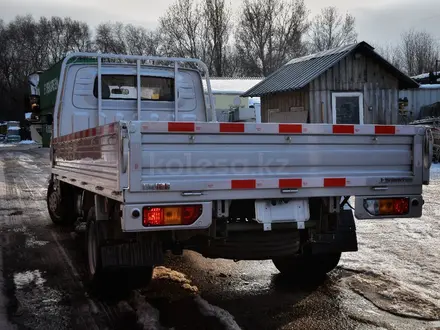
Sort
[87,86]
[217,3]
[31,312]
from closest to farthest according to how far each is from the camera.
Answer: [31,312] < [87,86] < [217,3]

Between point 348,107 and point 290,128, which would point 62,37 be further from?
point 290,128

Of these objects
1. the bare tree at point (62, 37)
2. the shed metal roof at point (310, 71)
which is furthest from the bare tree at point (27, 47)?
the shed metal roof at point (310, 71)

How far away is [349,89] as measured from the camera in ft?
62.0

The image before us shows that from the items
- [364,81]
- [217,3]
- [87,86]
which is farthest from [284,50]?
[87,86]

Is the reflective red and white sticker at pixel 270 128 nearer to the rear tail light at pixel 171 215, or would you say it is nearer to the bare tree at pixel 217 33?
the rear tail light at pixel 171 215

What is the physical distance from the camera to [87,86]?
6.84m

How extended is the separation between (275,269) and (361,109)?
1393 centimetres

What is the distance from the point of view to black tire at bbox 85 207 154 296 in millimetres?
4531

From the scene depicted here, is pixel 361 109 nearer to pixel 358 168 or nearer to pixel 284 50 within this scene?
pixel 358 168

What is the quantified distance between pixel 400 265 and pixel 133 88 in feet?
13.6

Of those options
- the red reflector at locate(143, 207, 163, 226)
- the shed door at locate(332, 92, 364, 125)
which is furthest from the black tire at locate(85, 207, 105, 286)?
the shed door at locate(332, 92, 364, 125)

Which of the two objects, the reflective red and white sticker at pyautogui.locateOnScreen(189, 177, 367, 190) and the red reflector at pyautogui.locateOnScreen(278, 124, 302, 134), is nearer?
the reflective red and white sticker at pyautogui.locateOnScreen(189, 177, 367, 190)

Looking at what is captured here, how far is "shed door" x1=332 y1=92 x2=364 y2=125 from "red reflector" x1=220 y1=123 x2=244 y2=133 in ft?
49.7

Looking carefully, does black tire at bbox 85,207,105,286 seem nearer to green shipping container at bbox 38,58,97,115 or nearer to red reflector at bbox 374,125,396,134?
red reflector at bbox 374,125,396,134
